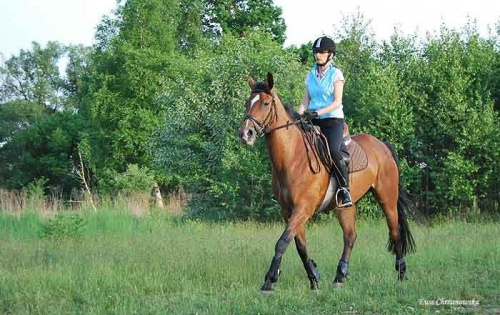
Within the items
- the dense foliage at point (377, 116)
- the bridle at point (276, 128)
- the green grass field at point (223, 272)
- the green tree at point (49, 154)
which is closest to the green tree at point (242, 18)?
the green tree at point (49, 154)

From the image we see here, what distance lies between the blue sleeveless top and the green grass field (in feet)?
7.92

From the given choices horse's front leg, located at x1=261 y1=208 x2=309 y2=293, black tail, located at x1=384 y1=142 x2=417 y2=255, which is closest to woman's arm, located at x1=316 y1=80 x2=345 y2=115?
horse's front leg, located at x1=261 y1=208 x2=309 y2=293

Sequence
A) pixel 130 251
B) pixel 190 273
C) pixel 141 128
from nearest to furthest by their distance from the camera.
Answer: pixel 190 273
pixel 130 251
pixel 141 128

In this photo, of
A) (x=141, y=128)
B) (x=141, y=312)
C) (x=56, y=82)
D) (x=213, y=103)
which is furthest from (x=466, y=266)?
(x=56, y=82)

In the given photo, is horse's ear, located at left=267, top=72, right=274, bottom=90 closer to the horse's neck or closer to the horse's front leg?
the horse's neck

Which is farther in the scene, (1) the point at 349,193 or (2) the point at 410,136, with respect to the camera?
(2) the point at 410,136

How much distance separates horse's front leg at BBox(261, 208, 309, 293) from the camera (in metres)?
7.31

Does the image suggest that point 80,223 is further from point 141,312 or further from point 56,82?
point 56,82

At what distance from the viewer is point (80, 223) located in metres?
15.4

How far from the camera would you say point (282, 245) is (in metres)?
7.36

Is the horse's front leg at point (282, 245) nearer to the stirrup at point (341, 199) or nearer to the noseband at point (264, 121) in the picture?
the stirrup at point (341, 199)

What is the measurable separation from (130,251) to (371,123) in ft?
28.7

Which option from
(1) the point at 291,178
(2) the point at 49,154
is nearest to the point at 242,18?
(2) the point at 49,154

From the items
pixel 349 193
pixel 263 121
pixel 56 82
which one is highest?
pixel 56 82
